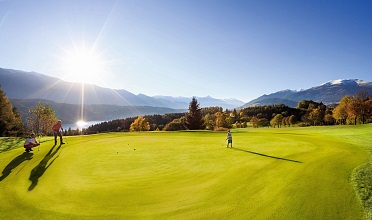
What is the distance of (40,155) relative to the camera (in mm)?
18609

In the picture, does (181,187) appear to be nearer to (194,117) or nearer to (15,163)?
(15,163)

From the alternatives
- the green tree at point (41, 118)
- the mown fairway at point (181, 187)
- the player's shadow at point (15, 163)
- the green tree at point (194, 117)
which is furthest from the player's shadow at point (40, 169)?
the green tree at point (41, 118)

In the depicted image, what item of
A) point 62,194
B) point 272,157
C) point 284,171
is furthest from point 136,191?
point 272,157

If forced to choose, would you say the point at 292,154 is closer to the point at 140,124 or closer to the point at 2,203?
the point at 2,203

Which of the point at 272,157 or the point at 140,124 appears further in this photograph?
the point at 140,124

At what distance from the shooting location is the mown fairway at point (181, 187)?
30.2 ft

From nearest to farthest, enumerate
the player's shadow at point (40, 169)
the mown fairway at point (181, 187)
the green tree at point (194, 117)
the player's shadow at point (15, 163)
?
the mown fairway at point (181, 187)
the player's shadow at point (40, 169)
the player's shadow at point (15, 163)
the green tree at point (194, 117)

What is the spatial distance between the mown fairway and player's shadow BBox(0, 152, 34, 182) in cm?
5

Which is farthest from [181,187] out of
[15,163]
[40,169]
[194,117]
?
[194,117]

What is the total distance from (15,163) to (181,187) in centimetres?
1226

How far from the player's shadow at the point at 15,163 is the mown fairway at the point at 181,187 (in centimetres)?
5

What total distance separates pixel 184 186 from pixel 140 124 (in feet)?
395

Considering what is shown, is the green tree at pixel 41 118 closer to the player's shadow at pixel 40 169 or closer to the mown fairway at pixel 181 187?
the player's shadow at pixel 40 169

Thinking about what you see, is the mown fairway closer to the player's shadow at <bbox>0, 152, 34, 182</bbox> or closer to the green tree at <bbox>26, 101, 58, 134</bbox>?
the player's shadow at <bbox>0, 152, 34, 182</bbox>
